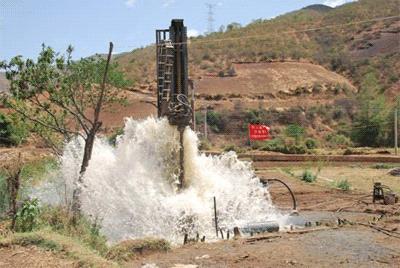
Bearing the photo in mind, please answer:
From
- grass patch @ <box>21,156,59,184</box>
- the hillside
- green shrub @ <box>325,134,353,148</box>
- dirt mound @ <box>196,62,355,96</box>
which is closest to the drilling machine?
grass patch @ <box>21,156,59,184</box>

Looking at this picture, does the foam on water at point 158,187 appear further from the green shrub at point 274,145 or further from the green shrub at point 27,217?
the green shrub at point 274,145

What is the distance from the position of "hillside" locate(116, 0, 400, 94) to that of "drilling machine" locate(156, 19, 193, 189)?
44940 mm

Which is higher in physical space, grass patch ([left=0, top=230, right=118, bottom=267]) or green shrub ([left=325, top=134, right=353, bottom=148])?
green shrub ([left=325, top=134, right=353, bottom=148])

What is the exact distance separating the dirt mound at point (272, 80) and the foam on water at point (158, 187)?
4113 centimetres

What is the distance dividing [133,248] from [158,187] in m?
4.39

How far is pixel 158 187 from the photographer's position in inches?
611

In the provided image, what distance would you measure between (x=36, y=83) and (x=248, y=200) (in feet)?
20.9

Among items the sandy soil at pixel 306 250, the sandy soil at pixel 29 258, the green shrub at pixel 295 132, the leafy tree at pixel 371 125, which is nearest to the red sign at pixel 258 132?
the green shrub at pixel 295 132

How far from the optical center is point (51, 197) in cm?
1686

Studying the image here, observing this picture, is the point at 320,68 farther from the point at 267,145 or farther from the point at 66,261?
the point at 66,261

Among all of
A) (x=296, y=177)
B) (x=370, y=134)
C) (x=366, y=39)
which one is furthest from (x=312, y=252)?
(x=366, y=39)

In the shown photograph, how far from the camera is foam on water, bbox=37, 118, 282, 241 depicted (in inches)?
558

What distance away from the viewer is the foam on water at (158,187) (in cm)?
1418

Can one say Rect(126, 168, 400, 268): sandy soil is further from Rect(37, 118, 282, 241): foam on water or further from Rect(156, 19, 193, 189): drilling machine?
Rect(156, 19, 193, 189): drilling machine
